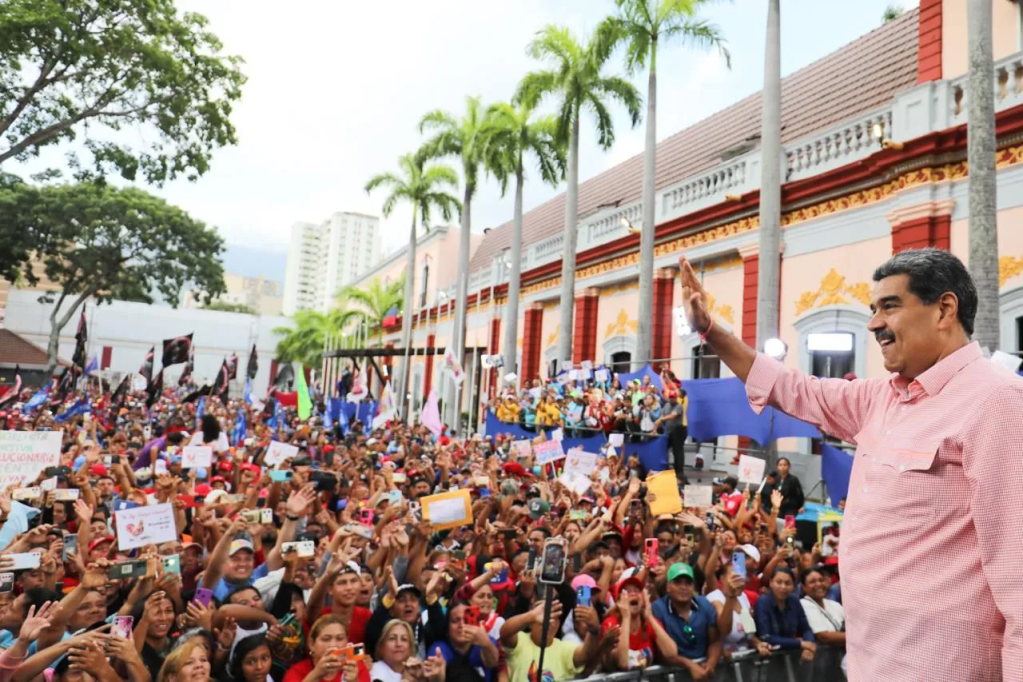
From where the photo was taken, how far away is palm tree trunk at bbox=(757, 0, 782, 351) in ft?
40.9

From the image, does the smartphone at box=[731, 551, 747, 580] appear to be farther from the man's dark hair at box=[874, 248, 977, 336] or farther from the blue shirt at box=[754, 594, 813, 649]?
the man's dark hair at box=[874, 248, 977, 336]

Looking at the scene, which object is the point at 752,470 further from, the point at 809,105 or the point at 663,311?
the point at 809,105

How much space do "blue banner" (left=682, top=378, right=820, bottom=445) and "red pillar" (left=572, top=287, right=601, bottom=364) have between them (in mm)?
9809

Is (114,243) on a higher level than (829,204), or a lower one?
higher

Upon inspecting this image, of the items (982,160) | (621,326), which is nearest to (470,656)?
(982,160)

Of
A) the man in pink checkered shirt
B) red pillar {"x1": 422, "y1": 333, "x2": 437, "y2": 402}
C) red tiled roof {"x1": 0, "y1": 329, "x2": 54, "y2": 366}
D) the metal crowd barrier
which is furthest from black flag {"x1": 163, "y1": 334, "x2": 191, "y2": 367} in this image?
red tiled roof {"x1": 0, "y1": 329, "x2": 54, "y2": 366}

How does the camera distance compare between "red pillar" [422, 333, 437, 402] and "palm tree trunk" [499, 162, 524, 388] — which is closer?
"palm tree trunk" [499, 162, 524, 388]

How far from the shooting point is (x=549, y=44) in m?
19.7

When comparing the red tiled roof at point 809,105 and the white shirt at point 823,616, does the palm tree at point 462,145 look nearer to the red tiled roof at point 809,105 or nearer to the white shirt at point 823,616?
the red tiled roof at point 809,105

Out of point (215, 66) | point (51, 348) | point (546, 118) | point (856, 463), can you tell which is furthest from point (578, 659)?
point (51, 348)

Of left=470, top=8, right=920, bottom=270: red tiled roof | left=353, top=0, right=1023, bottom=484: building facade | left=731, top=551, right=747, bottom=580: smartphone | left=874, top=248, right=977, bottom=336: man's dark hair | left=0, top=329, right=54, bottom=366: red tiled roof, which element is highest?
left=470, top=8, right=920, bottom=270: red tiled roof

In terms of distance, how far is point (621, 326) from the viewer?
20906 millimetres

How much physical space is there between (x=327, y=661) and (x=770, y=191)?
11.2m

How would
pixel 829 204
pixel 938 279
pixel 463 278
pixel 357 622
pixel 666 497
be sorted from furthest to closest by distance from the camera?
pixel 463 278
pixel 829 204
pixel 666 497
pixel 357 622
pixel 938 279
